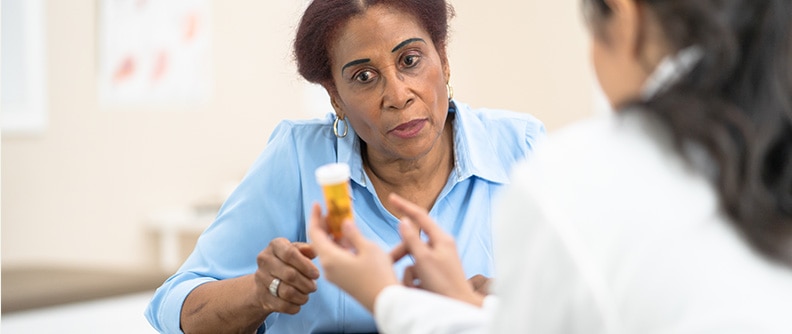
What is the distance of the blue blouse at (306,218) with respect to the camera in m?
1.65

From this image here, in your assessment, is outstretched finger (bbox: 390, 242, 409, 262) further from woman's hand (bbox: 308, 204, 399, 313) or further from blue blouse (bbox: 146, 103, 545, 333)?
blue blouse (bbox: 146, 103, 545, 333)

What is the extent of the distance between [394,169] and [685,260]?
3.46 ft

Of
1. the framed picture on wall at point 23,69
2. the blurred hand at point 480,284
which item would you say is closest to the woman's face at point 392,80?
the blurred hand at point 480,284

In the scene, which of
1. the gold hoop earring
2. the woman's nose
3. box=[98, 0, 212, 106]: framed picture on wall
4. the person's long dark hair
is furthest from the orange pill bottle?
box=[98, 0, 212, 106]: framed picture on wall

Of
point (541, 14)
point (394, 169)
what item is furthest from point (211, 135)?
point (394, 169)

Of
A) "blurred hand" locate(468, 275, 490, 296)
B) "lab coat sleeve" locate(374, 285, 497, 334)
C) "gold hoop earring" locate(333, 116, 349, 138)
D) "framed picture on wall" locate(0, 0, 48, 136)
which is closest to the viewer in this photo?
"lab coat sleeve" locate(374, 285, 497, 334)

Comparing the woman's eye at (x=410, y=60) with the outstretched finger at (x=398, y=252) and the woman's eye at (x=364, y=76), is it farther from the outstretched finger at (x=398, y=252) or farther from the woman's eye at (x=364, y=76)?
the outstretched finger at (x=398, y=252)

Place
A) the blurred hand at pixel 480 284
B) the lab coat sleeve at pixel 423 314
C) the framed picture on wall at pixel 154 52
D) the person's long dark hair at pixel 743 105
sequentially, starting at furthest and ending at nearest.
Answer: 1. the framed picture on wall at pixel 154 52
2. the blurred hand at pixel 480 284
3. the lab coat sleeve at pixel 423 314
4. the person's long dark hair at pixel 743 105

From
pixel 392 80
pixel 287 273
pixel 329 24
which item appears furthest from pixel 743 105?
pixel 329 24

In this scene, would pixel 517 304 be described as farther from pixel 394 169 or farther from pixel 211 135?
pixel 211 135

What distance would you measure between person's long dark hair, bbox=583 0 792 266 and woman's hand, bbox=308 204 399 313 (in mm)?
380

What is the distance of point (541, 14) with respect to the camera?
4.89 m

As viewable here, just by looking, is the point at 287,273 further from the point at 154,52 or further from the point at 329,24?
the point at 154,52

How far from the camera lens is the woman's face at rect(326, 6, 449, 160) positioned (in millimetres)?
1650
